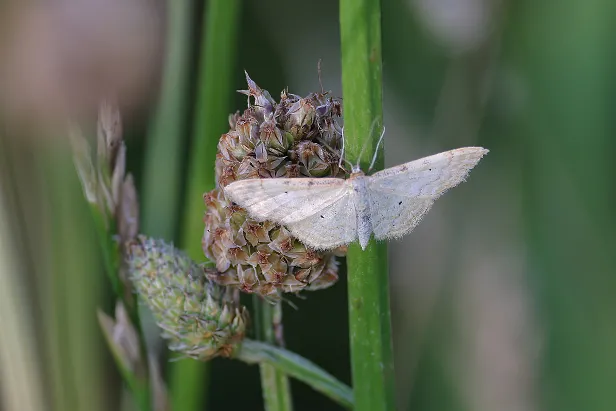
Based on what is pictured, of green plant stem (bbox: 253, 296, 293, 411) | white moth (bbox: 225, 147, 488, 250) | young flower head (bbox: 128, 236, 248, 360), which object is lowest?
green plant stem (bbox: 253, 296, 293, 411)

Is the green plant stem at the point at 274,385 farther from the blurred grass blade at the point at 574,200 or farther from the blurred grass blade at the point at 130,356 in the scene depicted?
the blurred grass blade at the point at 574,200

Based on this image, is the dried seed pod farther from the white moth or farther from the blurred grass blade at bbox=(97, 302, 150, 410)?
the blurred grass blade at bbox=(97, 302, 150, 410)

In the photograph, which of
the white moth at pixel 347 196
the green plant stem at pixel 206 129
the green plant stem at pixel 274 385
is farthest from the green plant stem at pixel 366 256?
the green plant stem at pixel 206 129

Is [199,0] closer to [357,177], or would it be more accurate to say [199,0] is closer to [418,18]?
[418,18]

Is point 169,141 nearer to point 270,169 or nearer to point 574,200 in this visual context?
point 270,169

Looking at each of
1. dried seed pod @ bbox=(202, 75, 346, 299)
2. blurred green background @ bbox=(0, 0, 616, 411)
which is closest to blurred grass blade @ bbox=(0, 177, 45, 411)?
blurred green background @ bbox=(0, 0, 616, 411)

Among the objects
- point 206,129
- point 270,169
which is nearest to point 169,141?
point 206,129

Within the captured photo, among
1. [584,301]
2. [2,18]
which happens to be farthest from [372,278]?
[2,18]
